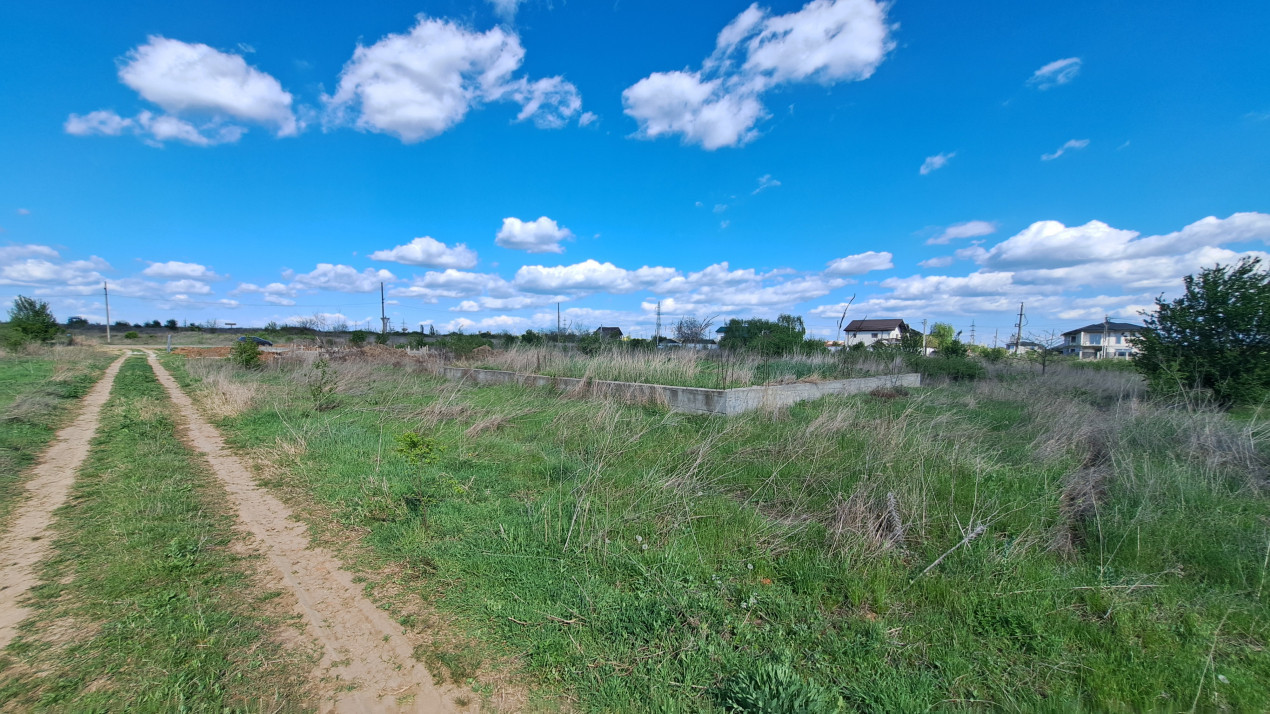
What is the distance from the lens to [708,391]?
941cm

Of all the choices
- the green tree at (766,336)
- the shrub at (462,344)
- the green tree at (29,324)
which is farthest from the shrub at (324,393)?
the green tree at (29,324)

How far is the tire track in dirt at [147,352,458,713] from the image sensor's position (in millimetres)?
2338

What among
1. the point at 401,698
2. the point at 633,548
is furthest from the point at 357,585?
the point at 633,548

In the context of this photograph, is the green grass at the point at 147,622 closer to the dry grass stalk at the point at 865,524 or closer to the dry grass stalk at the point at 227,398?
the dry grass stalk at the point at 865,524

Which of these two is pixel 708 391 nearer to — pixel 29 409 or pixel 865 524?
pixel 865 524

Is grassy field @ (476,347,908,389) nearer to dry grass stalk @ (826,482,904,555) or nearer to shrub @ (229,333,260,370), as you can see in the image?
dry grass stalk @ (826,482,904,555)

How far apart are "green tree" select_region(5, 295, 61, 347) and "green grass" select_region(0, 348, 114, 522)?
38.3 feet

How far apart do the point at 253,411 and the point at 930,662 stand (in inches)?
479

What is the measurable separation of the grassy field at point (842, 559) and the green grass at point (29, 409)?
2702mm

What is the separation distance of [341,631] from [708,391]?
291 inches

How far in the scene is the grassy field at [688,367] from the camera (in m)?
11.3

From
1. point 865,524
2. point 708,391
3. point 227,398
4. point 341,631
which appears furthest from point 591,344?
point 341,631

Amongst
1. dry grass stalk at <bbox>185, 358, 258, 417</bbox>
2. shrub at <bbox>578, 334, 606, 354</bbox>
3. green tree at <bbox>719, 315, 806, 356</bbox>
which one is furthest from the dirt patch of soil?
green tree at <bbox>719, 315, 806, 356</bbox>

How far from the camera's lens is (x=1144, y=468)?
4680mm
